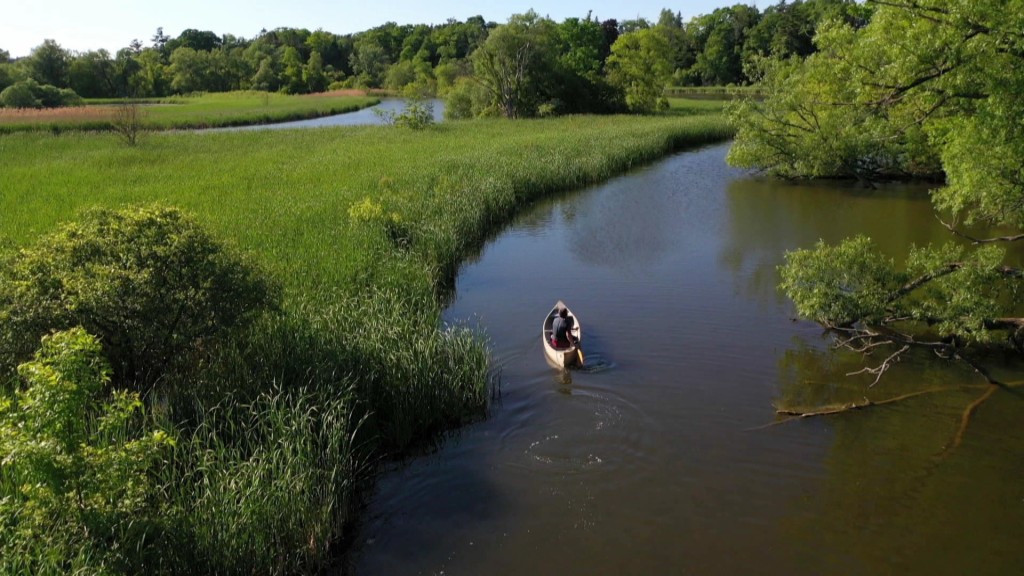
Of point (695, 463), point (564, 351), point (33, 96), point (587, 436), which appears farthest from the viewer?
point (33, 96)

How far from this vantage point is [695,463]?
9.11 meters

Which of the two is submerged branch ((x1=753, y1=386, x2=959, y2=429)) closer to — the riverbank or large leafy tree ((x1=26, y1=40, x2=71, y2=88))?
the riverbank

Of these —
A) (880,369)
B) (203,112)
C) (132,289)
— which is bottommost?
(880,369)

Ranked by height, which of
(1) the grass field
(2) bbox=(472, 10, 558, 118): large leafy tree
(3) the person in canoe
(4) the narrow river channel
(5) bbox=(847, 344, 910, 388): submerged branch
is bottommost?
(4) the narrow river channel

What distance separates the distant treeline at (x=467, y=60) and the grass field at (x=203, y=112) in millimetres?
8336

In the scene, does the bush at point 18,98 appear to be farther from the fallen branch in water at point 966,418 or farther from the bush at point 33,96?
the fallen branch in water at point 966,418

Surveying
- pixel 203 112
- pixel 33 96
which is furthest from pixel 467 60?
pixel 33 96

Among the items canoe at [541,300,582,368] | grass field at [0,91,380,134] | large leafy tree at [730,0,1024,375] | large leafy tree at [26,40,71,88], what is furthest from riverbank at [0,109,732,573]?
large leafy tree at [26,40,71,88]

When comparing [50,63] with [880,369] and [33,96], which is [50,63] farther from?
[880,369]

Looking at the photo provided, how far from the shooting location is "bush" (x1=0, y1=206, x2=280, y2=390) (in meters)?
7.71

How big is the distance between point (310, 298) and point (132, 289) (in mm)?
4010

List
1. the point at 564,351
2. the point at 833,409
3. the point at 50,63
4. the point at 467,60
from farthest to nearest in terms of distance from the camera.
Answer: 1. the point at 50,63
2. the point at 467,60
3. the point at 564,351
4. the point at 833,409

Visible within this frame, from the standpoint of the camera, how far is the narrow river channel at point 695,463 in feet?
24.5

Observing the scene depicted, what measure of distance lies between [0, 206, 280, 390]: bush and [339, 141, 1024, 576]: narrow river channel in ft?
10.2
